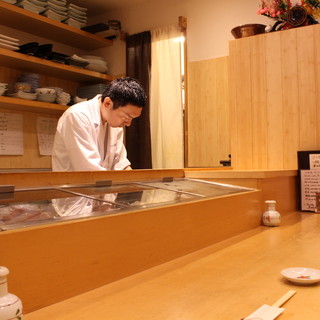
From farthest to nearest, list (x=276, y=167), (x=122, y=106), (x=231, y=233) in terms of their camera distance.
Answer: (x=276, y=167) → (x=122, y=106) → (x=231, y=233)

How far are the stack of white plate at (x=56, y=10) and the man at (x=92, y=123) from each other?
1.64m

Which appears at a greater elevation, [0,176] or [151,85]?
[151,85]

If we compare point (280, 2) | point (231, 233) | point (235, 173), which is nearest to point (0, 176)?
point (231, 233)

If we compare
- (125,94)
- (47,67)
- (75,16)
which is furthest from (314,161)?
(75,16)

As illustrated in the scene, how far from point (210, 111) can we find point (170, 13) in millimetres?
1152

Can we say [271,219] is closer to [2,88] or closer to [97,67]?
[2,88]

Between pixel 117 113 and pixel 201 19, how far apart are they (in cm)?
194

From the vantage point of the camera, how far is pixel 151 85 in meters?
4.07

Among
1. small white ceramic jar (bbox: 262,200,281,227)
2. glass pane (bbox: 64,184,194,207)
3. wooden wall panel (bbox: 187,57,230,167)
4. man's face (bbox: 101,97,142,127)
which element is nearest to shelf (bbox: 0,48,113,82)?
wooden wall panel (bbox: 187,57,230,167)

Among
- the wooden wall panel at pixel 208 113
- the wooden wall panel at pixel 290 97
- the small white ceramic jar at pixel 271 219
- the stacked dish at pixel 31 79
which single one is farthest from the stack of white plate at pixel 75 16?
the small white ceramic jar at pixel 271 219

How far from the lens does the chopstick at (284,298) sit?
0.91m

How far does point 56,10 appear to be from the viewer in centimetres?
377

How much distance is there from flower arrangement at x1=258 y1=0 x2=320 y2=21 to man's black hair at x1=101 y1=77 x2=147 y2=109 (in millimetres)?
1244

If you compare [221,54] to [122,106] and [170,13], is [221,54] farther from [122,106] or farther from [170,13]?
[122,106]
